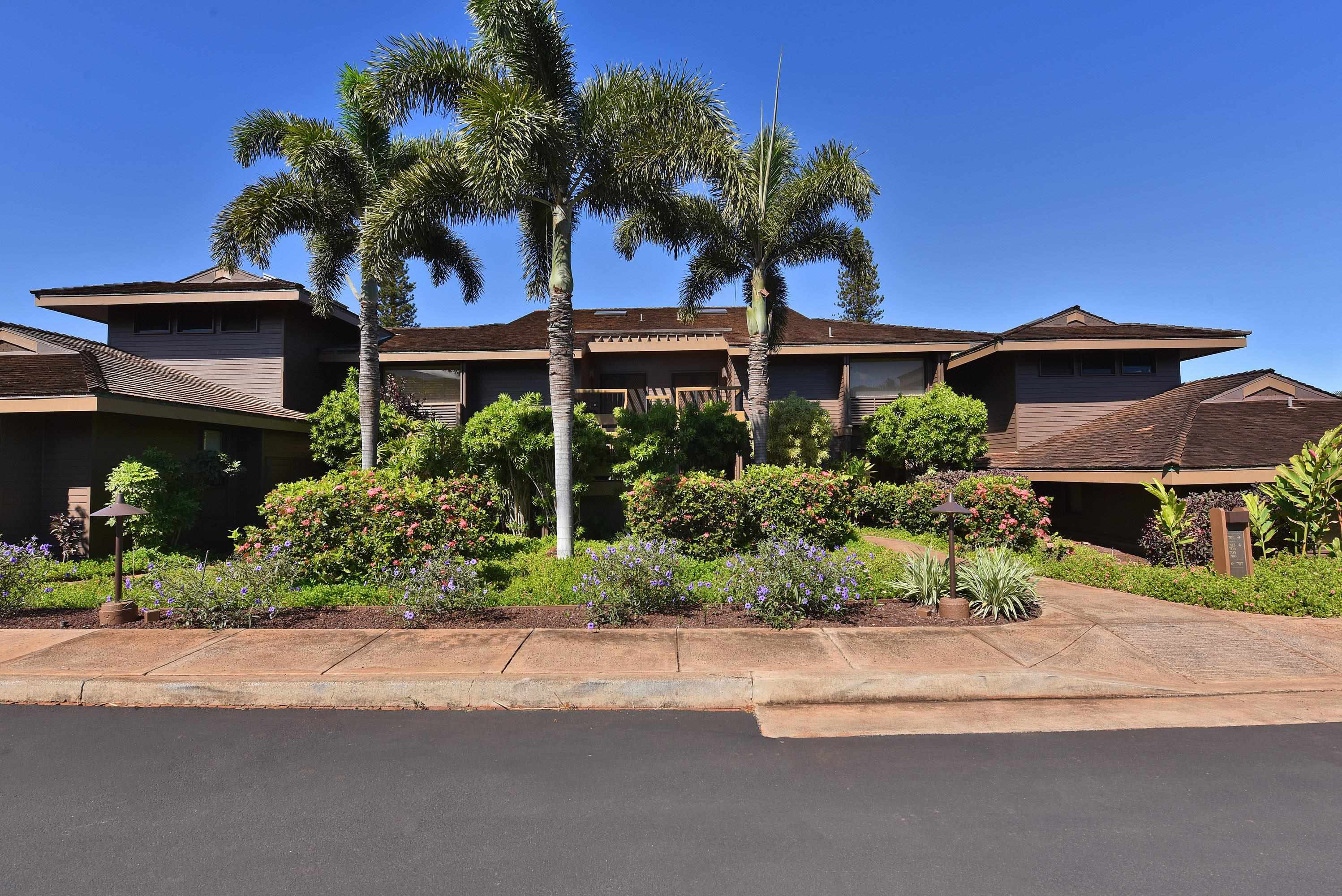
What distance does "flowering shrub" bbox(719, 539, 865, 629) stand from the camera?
25.5 feet

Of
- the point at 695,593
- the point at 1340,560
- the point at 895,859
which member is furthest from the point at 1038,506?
the point at 895,859

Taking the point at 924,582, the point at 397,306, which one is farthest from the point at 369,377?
the point at 397,306

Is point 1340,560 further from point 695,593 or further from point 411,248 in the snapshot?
point 411,248

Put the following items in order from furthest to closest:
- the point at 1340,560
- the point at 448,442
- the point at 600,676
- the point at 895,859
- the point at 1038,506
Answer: the point at 448,442 < the point at 1038,506 < the point at 1340,560 < the point at 600,676 < the point at 895,859

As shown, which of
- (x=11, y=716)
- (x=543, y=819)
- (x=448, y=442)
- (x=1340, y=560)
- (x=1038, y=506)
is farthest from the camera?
(x=448, y=442)

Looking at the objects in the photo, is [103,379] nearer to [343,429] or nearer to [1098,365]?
[343,429]

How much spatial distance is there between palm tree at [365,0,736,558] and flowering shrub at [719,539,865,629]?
13.0ft

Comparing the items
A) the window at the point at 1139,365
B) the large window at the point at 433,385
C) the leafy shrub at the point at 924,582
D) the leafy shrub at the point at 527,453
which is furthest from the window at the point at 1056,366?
the large window at the point at 433,385

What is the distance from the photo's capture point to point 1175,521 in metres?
11.6

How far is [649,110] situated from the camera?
12.0 m

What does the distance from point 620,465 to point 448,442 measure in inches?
161

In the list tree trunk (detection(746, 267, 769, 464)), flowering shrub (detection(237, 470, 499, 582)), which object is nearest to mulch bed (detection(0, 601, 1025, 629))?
flowering shrub (detection(237, 470, 499, 582))

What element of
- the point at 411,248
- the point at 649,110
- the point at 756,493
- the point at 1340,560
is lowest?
the point at 1340,560

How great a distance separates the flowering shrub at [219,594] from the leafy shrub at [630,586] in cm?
368
